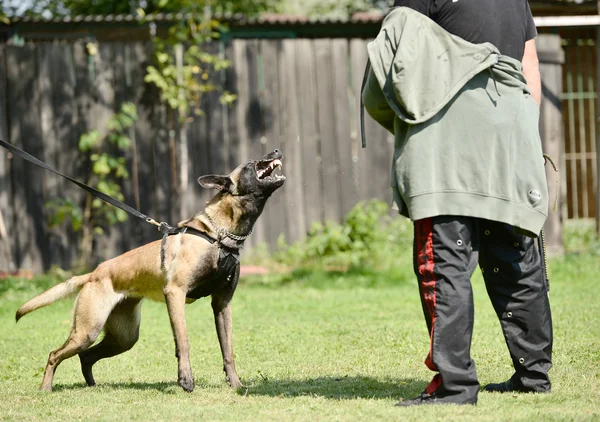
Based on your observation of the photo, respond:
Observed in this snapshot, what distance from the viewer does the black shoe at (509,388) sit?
4414 millimetres

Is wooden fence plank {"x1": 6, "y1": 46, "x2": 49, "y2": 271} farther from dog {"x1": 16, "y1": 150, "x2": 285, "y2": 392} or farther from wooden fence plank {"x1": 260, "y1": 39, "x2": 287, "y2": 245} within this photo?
dog {"x1": 16, "y1": 150, "x2": 285, "y2": 392}

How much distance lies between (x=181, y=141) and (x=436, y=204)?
7.05 meters

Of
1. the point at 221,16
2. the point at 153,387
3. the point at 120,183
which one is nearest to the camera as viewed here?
the point at 153,387

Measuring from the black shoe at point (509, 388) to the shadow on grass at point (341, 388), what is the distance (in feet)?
1.21

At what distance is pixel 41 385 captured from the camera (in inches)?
211

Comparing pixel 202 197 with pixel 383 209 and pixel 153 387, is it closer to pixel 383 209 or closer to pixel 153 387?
pixel 383 209

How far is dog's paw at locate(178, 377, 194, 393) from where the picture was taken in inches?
194

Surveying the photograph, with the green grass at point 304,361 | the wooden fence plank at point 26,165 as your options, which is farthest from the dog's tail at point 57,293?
the wooden fence plank at point 26,165

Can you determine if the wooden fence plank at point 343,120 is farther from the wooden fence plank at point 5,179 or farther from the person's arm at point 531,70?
the person's arm at point 531,70

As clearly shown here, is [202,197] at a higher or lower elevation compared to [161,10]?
lower

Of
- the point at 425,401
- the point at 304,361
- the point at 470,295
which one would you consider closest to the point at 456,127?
the point at 470,295

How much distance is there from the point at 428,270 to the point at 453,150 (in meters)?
0.58

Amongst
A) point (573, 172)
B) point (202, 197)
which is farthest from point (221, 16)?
point (573, 172)

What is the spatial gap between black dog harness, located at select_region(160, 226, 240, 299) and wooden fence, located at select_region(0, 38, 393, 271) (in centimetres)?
543
